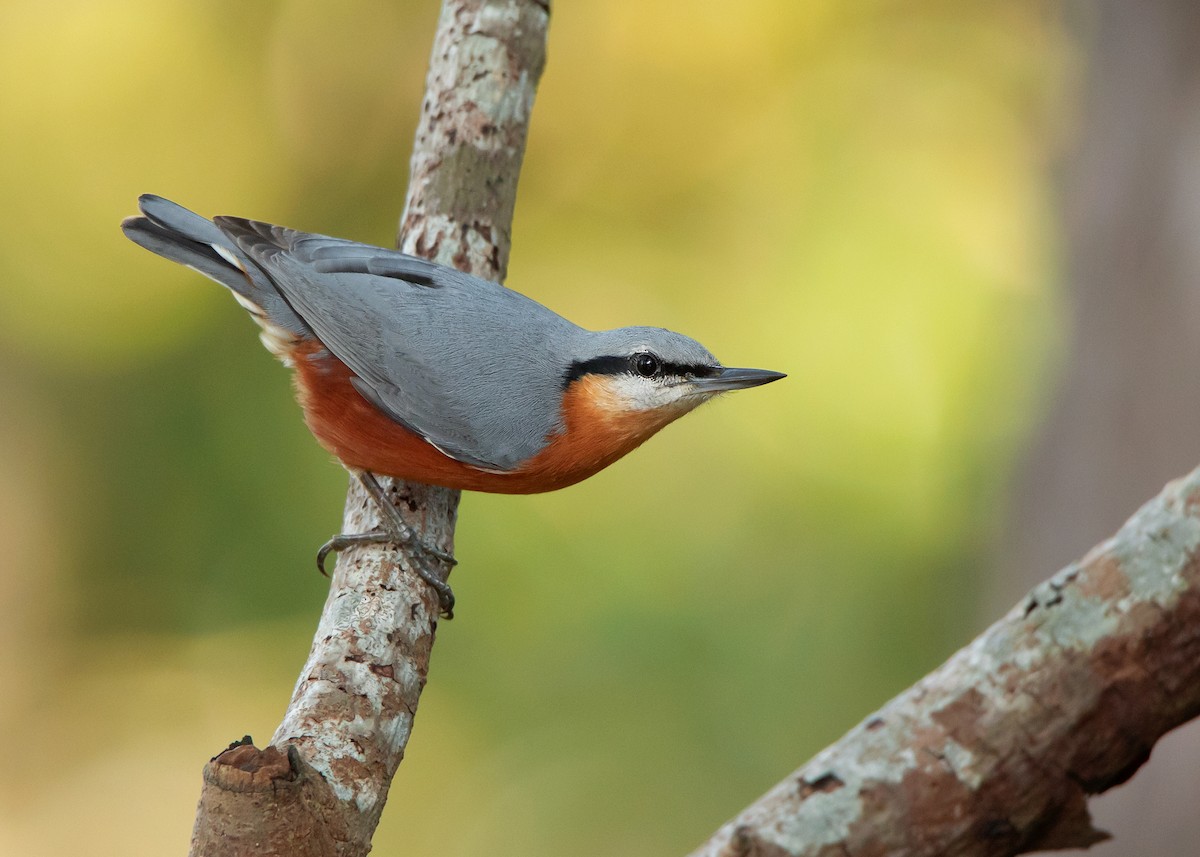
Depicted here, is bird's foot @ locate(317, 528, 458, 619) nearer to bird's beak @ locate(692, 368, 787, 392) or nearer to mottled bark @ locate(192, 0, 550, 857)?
mottled bark @ locate(192, 0, 550, 857)

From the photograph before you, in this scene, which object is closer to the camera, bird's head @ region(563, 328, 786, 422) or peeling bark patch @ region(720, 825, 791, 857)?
peeling bark patch @ region(720, 825, 791, 857)

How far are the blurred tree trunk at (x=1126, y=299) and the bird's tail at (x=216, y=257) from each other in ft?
10.8

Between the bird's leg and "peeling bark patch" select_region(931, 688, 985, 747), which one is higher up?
the bird's leg

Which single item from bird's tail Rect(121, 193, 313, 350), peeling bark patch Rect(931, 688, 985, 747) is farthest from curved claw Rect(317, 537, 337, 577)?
peeling bark patch Rect(931, 688, 985, 747)

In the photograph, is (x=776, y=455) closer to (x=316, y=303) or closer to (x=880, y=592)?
(x=880, y=592)

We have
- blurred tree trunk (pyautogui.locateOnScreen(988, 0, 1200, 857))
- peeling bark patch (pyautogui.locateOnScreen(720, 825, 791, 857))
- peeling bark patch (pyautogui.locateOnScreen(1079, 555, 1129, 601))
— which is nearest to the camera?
peeling bark patch (pyautogui.locateOnScreen(720, 825, 791, 857))

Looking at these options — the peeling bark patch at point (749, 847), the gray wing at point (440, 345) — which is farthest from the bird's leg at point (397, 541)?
the peeling bark patch at point (749, 847)

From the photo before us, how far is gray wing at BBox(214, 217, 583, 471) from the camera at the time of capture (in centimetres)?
320

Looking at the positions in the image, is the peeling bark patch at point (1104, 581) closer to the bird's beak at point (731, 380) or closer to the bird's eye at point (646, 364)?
the bird's beak at point (731, 380)

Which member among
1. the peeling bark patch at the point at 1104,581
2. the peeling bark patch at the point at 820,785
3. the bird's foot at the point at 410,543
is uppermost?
the bird's foot at the point at 410,543

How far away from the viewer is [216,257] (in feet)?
11.8

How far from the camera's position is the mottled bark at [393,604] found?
176 cm

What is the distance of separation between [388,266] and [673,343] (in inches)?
36.4

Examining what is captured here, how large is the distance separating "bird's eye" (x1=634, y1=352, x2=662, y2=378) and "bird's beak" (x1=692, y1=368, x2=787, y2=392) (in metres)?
0.13
